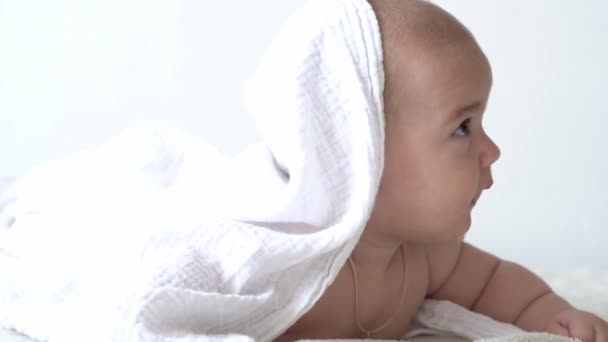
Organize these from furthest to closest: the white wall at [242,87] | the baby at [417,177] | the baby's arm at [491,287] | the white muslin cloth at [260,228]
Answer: the white wall at [242,87]
the baby's arm at [491,287]
the baby at [417,177]
the white muslin cloth at [260,228]

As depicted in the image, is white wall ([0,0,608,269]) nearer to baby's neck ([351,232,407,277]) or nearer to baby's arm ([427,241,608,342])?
baby's arm ([427,241,608,342])

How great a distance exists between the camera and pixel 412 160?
37.5 inches

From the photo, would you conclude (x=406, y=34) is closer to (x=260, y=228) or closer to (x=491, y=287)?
(x=260, y=228)

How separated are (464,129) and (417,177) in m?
0.07

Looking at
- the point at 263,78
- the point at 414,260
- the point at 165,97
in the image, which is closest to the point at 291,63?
the point at 263,78

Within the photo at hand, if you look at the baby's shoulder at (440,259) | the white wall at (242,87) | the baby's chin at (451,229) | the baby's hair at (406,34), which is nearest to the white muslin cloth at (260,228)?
the baby's hair at (406,34)

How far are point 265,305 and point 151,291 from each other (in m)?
0.12

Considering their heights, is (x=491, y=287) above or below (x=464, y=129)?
below

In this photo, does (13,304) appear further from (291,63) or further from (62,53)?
(62,53)

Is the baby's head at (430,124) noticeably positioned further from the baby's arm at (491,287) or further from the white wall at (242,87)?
the white wall at (242,87)

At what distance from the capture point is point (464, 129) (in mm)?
975

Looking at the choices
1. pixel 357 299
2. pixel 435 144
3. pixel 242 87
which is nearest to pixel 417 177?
pixel 435 144

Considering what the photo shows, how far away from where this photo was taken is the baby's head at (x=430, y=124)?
92cm

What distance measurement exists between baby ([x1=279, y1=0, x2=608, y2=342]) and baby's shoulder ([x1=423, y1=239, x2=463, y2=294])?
0.14 feet
